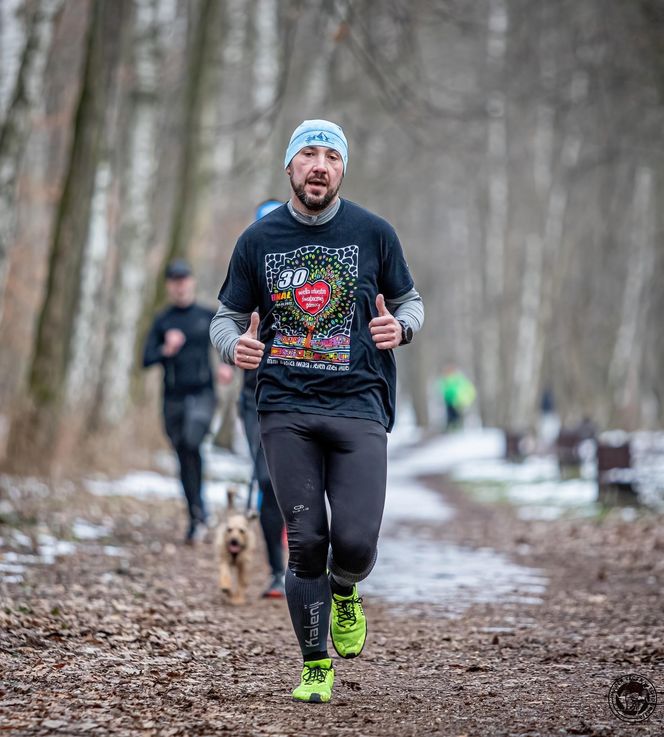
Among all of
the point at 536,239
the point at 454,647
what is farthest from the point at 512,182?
the point at 454,647

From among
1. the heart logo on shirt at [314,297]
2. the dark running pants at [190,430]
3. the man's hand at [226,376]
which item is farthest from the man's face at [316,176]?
the dark running pants at [190,430]

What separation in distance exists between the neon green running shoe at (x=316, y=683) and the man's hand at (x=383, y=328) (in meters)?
1.37

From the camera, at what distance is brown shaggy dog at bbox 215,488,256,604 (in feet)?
24.1

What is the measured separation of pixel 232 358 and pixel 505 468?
56.5 ft

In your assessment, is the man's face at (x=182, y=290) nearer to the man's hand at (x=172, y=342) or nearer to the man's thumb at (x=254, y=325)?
the man's hand at (x=172, y=342)

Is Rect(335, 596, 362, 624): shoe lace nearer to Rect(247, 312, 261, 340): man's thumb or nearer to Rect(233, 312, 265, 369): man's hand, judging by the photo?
Rect(233, 312, 265, 369): man's hand

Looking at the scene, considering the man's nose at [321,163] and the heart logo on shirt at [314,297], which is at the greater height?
the man's nose at [321,163]

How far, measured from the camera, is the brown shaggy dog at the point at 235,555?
24.1 ft

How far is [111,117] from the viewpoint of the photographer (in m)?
15.3

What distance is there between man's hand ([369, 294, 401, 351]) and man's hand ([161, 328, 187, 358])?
506 centimetres

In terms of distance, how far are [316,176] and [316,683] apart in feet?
6.95

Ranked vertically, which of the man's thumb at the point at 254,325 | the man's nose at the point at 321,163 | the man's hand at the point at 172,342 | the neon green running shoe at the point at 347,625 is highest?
the man's nose at the point at 321,163

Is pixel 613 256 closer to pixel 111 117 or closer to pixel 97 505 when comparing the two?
pixel 111 117

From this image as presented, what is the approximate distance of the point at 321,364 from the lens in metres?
4.73
